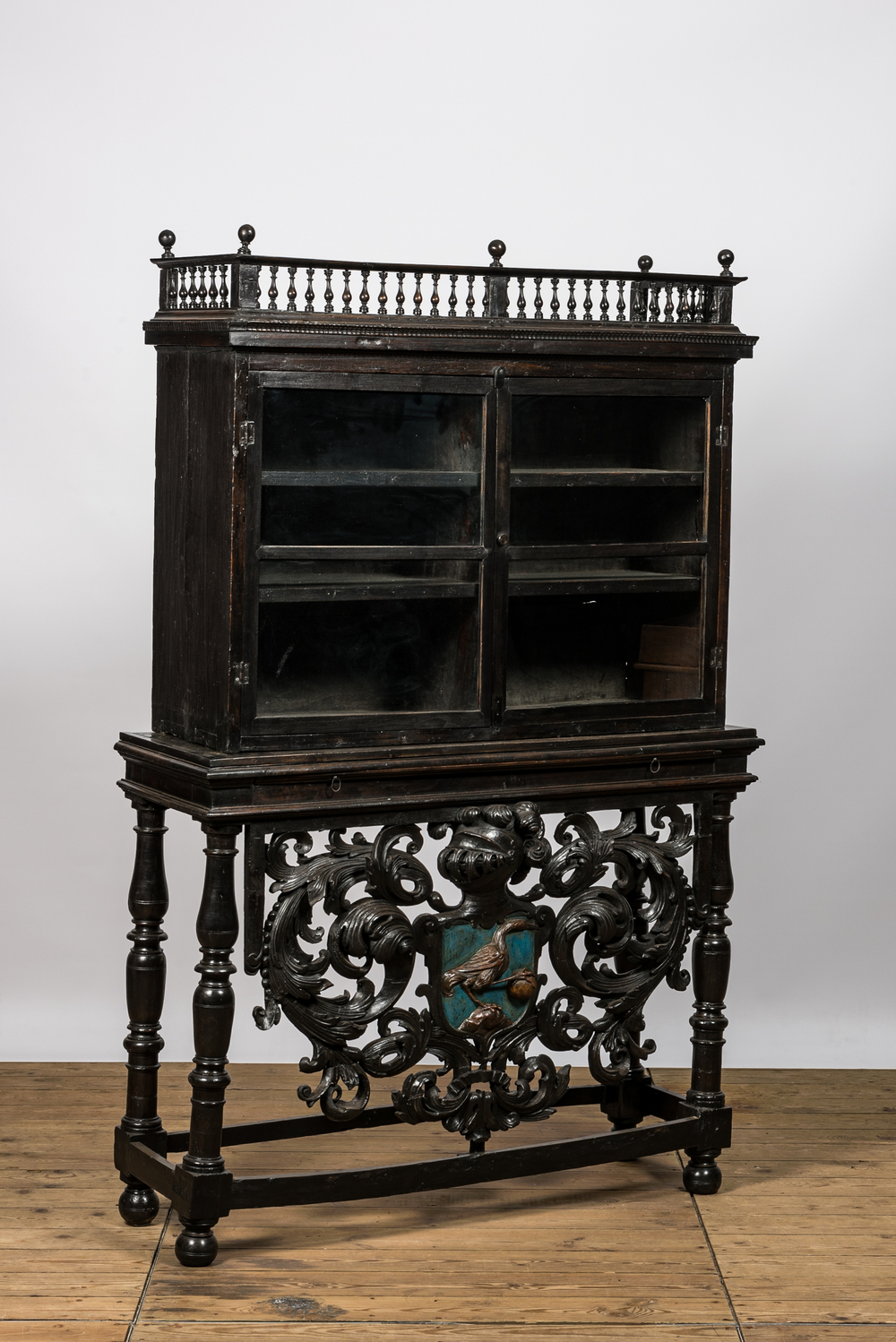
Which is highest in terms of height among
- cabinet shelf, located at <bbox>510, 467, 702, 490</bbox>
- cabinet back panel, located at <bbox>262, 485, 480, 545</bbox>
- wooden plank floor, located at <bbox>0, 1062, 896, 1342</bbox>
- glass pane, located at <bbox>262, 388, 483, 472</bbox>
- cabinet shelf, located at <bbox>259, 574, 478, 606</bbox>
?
glass pane, located at <bbox>262, 388, 483, 472</bbox>

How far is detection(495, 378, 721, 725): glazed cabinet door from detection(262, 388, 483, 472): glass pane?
127 millimetres

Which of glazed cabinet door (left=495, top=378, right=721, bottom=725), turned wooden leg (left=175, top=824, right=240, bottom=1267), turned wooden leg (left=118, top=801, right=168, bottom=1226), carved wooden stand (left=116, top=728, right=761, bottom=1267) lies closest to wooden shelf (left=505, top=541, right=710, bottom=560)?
glazed cabinet door (left=495, top=378, right=721, bottom=725)

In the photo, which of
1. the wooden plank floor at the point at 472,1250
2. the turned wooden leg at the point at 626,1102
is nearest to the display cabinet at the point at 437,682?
the wooden plank floor at the point at 472,1250

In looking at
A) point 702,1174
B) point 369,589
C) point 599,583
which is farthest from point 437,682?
point 702,1174

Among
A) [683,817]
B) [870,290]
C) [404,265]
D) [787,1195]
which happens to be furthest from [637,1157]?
[870,290]

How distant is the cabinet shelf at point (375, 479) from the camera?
403cm

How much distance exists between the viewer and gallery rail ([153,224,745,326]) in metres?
3.99

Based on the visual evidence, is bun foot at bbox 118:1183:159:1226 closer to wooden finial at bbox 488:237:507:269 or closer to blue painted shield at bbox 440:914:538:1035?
blue painted shield at bbox 440:914:538:1035

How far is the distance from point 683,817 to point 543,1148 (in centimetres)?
80

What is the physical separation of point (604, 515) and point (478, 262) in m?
1.39

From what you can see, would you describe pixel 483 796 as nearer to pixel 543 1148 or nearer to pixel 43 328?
pixel 543 1148

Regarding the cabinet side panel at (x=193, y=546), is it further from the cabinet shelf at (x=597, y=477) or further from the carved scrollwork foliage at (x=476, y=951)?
the cabinet shelf at (x=597, y=477)

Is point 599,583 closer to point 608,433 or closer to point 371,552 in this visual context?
point 608,433

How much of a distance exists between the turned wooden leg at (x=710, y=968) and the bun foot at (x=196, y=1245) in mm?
1146
